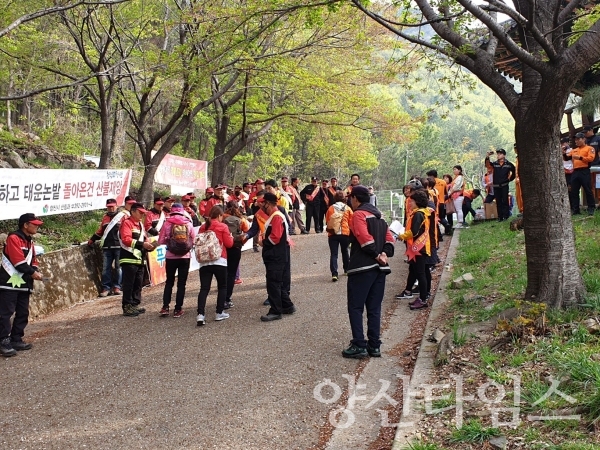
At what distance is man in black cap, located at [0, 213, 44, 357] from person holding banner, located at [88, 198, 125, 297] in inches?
117

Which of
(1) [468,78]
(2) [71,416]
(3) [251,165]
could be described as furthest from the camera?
(3) [251,165]

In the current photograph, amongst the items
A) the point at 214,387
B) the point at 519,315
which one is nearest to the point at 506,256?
the point at 519,315

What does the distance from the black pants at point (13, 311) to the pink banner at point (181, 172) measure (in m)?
9.93

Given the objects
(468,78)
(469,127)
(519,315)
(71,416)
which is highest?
(469,127)

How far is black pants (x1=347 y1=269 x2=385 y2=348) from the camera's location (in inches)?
243

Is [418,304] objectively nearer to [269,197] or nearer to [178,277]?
[269,197]

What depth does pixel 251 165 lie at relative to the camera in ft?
118

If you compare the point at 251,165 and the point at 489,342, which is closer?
the point at 489,342

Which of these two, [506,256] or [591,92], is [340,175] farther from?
[506,256]

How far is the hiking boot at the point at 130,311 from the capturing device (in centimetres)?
885

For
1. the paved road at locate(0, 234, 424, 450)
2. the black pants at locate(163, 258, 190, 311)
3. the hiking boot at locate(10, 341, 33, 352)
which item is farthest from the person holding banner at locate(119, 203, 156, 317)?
the hiking boot at locate(10, 341, 33, 352)

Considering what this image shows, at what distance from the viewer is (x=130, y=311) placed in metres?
8.86

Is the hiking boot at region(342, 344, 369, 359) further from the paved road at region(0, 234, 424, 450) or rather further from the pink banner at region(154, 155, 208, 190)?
the pink banner at region(154, 155, 208, 190)

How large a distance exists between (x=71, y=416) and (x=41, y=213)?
22.6 feet
